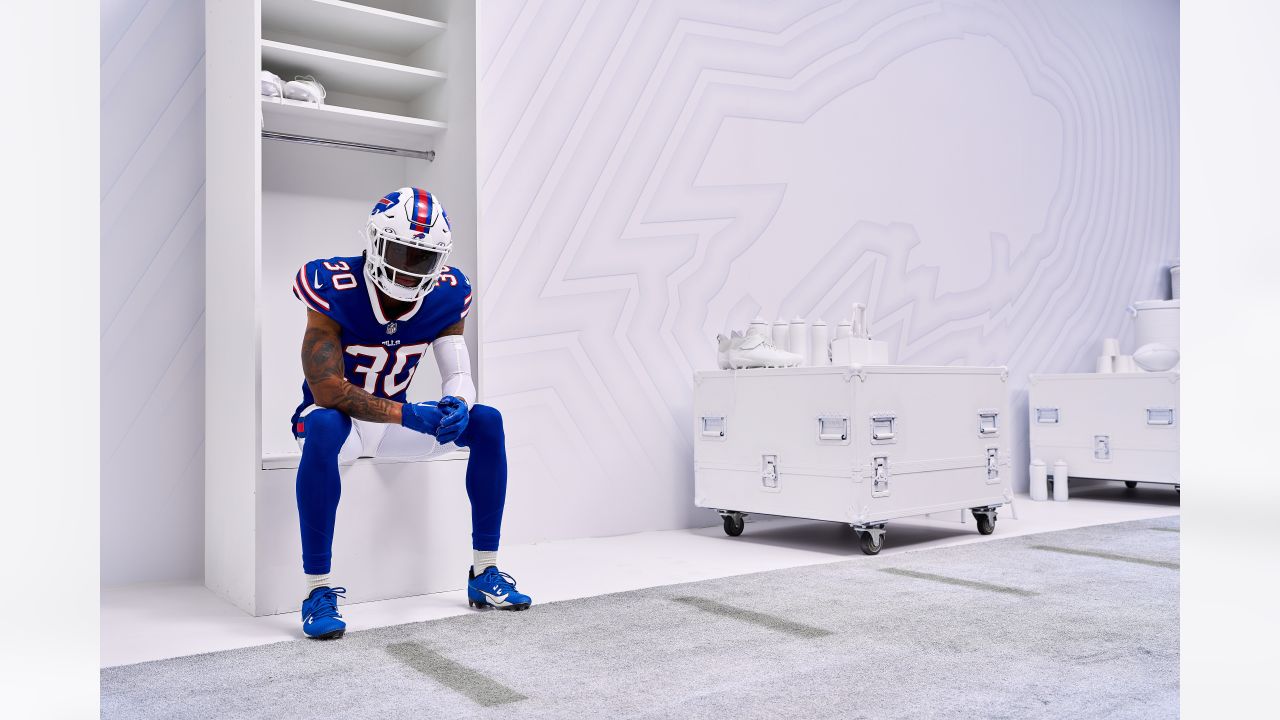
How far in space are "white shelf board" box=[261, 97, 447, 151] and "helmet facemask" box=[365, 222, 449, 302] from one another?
0.70m

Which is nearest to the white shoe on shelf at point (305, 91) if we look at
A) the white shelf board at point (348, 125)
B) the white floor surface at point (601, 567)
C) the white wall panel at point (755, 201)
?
the white shelf board at point (348, 125)

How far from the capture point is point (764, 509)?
3777 millimetres

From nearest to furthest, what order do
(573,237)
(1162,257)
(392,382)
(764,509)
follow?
(392,382) < (764,509) < (573,237) < (1162,257)

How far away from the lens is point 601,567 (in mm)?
3295

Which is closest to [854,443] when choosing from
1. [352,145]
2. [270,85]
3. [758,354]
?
[758,354]

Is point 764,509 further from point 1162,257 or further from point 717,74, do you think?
point 1162,257

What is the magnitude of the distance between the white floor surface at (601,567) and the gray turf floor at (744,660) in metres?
0.16

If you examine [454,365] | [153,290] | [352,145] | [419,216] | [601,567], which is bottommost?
[601,567]

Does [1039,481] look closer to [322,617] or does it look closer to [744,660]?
[744,660]

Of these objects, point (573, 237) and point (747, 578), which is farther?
point (573, 237)

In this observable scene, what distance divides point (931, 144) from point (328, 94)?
342 cm

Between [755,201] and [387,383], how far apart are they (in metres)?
2.44

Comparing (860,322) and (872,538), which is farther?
(860,322)

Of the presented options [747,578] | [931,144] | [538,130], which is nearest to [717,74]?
[538,130]
